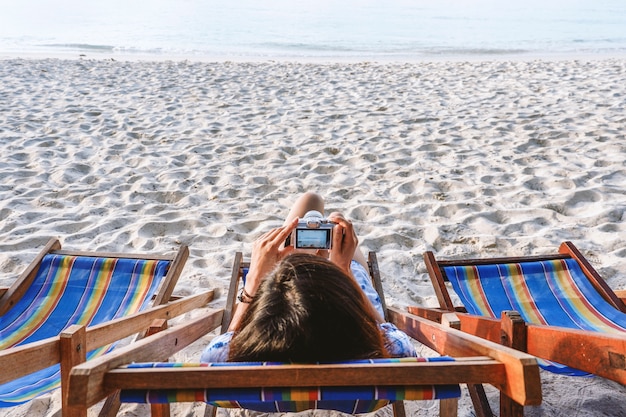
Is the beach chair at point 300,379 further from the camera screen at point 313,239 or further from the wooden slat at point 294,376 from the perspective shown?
the camera screen at point 313,239

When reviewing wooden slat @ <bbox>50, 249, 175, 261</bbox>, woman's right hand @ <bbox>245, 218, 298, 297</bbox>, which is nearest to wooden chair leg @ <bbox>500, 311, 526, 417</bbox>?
woman's right hand @ <bbox>245, 218, 298, 297</bbox>

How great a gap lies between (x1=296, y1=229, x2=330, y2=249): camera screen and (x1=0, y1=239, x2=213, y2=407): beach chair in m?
0.59

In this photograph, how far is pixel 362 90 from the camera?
25.2 ft

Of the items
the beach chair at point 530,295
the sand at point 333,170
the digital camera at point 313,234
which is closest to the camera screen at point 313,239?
the digital camera at point 313,234

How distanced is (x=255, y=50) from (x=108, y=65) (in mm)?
7931

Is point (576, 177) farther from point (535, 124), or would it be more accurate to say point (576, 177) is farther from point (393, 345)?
point (393, 345)

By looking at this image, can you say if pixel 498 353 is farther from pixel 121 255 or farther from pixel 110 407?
pixel 121 255

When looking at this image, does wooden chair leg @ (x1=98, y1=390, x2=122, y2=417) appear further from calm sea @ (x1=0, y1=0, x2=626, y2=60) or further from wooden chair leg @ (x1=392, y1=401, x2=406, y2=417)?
calm sea @ (x1=0, y1=0, x2=626, y2=60)

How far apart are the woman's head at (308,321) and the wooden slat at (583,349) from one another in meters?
0.45

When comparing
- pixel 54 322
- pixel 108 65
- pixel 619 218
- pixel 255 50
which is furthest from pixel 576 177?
pixel 255 50

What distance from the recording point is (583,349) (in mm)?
1270

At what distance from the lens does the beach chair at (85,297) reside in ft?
6.27

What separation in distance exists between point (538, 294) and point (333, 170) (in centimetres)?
257

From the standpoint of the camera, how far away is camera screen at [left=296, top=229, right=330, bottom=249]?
1.76 metres
